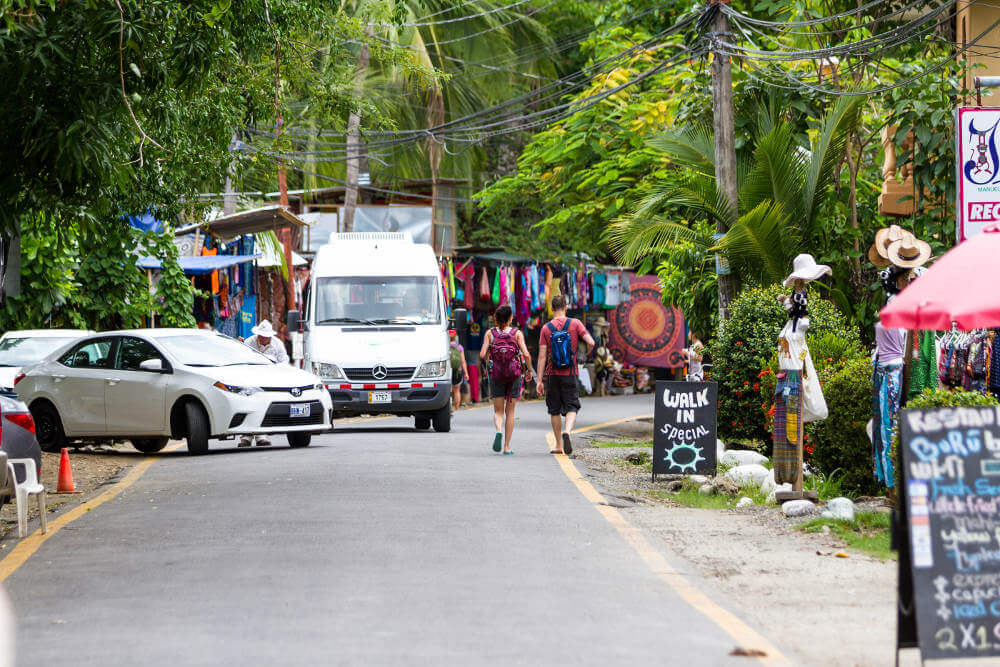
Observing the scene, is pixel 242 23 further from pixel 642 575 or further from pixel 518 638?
pixel 518 638

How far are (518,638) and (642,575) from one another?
205 centimetres

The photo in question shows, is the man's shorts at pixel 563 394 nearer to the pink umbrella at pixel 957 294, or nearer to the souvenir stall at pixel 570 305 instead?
the pink umbrella at pixel 957 294

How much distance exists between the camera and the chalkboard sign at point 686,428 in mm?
13773

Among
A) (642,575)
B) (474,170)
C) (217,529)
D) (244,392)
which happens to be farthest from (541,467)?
(474,170)

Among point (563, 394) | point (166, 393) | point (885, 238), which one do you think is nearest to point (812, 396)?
point (885, 238)

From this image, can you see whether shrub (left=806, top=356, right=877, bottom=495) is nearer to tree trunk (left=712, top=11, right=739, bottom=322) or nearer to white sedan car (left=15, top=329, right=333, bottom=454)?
tree trunk (left=712, top=11, right=739, bottom=322)

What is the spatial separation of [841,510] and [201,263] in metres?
18.7

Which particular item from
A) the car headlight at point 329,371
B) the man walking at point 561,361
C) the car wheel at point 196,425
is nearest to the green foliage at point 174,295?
the car headlight at point 329,371

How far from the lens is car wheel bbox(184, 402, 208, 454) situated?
1688cm

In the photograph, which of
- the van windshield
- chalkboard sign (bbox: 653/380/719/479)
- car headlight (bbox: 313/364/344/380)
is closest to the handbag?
chalkboard sign (bbox: 653/380/719/479)

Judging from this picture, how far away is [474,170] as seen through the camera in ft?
139

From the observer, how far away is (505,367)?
1689 cm

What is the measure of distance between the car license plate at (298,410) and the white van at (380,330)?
2986mm

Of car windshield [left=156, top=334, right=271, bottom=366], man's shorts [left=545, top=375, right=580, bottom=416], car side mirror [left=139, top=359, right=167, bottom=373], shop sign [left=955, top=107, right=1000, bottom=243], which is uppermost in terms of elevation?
shop sign [left=955, top=107, right=1000, bottom=243]
